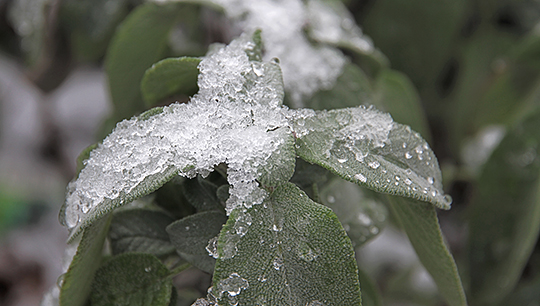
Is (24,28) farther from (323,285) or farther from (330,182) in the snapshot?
(323,285)

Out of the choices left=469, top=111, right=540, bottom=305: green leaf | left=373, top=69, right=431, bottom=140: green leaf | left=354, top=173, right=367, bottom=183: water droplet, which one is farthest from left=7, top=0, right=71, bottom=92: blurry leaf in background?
left=469, top=111, right=540, bottom=305: green leaf

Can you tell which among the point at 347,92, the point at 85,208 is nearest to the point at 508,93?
the point at 347,92

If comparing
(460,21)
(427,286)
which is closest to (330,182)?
(427,286)

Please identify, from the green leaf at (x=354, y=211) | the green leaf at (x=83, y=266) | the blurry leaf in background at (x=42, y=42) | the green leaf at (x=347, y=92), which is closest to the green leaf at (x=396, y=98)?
the green leaf at (x=347, y=92)

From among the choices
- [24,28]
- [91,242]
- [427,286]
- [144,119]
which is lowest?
[427,286]

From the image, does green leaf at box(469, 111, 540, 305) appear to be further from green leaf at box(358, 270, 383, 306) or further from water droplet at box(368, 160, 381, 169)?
water droplet at box(368, 160, 381, 169)

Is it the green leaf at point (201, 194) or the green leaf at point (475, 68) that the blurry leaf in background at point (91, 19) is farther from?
the green leaf at point (475, 68)

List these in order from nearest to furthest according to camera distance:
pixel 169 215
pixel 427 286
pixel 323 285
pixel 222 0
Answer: pixel 323 285 → pixel 169 215 → pixel 222 0 → pixel 427 286
